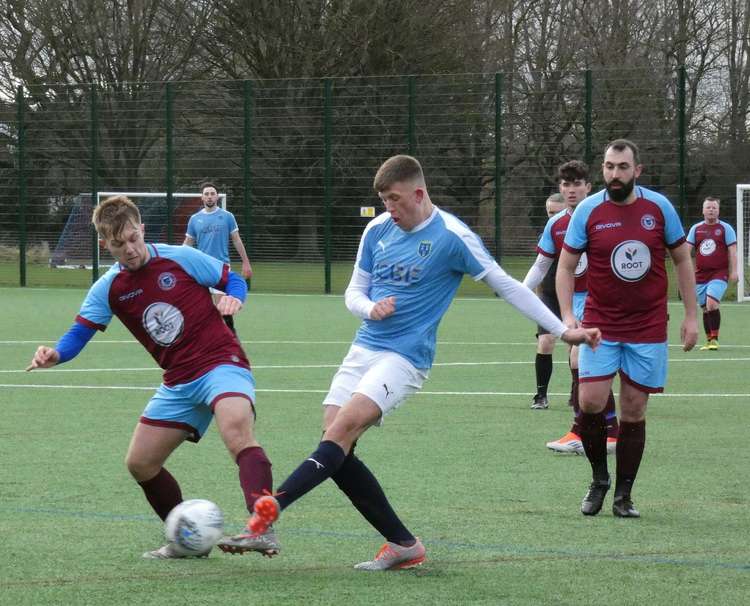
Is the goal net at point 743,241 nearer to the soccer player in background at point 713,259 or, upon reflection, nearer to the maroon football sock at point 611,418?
the soccer player in background at point 713,259

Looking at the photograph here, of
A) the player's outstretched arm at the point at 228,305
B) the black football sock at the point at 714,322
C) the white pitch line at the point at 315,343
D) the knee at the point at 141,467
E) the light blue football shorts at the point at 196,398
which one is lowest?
the white pitch line at the point at 315,343

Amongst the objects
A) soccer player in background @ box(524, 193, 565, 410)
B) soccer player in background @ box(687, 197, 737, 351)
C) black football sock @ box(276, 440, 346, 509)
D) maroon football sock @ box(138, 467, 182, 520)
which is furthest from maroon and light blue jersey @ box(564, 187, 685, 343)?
soccer player in background @ box(687, 197, 737, 351)

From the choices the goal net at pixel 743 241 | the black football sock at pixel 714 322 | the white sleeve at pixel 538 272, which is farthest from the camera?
the goal net at pixel 743 241

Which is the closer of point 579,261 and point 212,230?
point 579,261

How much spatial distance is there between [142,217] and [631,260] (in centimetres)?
2477

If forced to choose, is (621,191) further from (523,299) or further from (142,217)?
(142,217)

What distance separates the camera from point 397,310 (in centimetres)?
589

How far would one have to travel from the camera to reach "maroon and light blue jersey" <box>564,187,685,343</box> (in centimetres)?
709

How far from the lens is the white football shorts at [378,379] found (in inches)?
223

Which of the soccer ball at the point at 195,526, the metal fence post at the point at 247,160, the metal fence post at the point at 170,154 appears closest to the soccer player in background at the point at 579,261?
the soccer ball at the point at 195,526

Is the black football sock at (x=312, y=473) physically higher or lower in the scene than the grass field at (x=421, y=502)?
higher

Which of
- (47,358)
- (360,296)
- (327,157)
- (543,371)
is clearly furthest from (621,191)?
(327,157)

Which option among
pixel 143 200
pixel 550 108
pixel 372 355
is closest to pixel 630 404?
pixel 372 355

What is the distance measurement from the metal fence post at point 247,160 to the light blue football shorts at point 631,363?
2393cm
